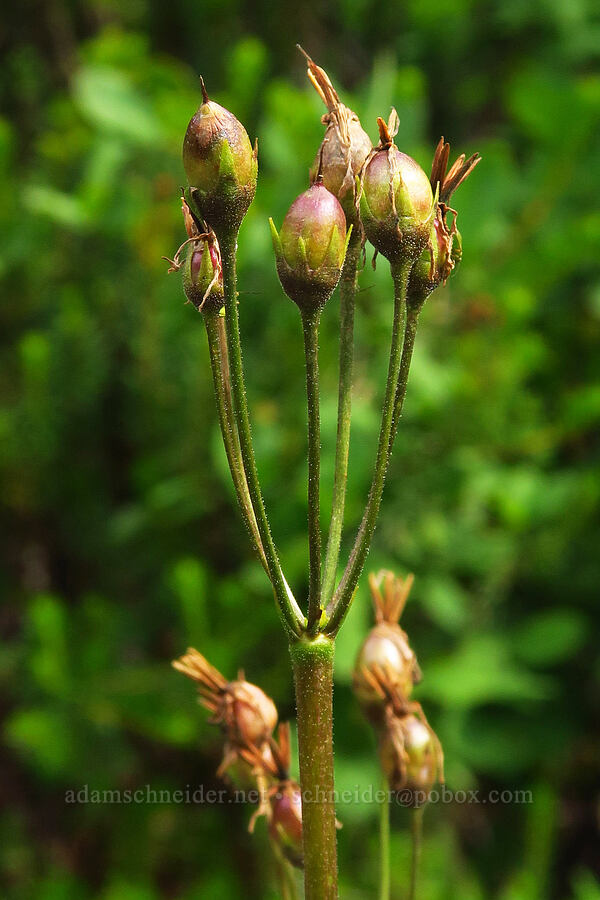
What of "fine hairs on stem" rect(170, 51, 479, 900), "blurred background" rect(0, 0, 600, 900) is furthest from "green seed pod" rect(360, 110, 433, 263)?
"blurred background" rect(0, 0, 600, 900)

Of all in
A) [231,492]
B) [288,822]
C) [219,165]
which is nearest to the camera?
[219,165]

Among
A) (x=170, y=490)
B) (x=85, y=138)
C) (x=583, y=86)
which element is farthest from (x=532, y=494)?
(x=85, y=138)

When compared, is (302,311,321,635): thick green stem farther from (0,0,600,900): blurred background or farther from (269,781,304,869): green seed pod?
(0,0,600,900): blurred background

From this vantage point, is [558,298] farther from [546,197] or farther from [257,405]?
[257,405]

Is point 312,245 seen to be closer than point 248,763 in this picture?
Yes

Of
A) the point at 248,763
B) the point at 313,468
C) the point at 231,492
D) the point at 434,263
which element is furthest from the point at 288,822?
the point at 231,492

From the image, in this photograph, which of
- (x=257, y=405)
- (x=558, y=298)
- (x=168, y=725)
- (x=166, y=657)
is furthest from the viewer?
(x=558, y=298)

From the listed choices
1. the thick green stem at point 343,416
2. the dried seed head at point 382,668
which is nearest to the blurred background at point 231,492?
the dried seed head at point 382,668

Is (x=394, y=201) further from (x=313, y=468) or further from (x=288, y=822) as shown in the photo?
(x=288, y=822)
